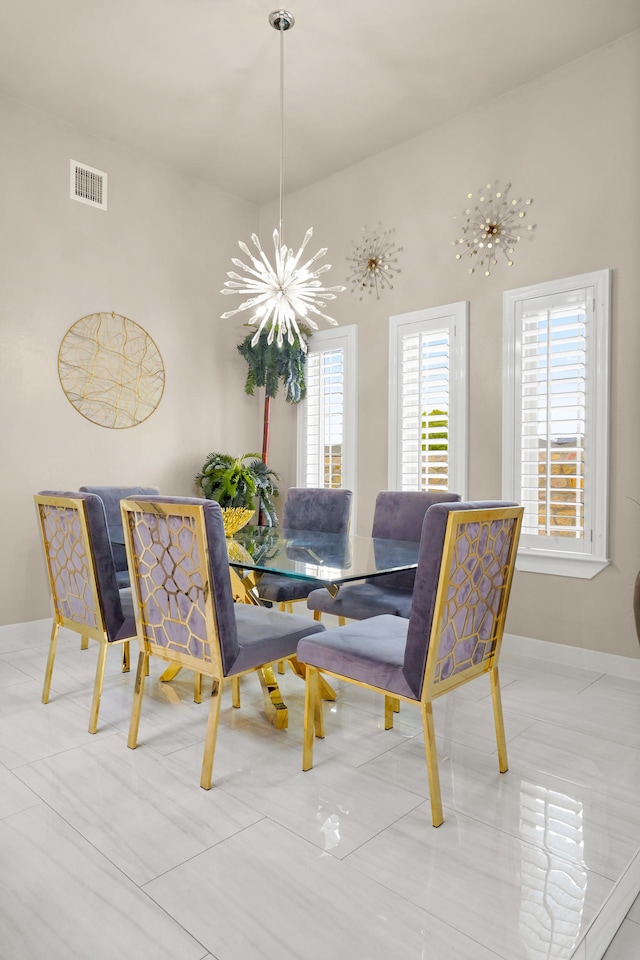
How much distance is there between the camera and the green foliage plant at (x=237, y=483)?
446cm

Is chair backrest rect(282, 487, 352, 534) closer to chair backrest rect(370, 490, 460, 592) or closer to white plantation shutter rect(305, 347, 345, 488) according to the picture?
chair backrest rect(370, 490, 460, 592)

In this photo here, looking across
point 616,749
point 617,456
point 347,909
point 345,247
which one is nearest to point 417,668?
point 347,909

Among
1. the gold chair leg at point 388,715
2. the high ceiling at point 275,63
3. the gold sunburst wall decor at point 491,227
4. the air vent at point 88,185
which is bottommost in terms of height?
the gold chair leg at point 388,715

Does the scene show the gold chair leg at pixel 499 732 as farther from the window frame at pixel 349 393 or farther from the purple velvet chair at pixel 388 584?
the window frame at pixel 349 393

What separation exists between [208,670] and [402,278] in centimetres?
312

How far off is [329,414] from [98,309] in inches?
71.3

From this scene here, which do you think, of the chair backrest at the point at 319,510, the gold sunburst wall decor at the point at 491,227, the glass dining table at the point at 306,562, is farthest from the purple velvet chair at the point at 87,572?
the gold sunburst wall decor at the point at 491,227

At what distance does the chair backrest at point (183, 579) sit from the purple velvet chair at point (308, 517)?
1054 mm

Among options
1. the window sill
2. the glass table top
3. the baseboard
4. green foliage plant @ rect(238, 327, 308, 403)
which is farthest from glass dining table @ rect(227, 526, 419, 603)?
green foliage plant @ rect(238, 327, 308, 403)

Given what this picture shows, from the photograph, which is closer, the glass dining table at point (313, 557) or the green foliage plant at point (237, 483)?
the glass dining table at point (313, 557)

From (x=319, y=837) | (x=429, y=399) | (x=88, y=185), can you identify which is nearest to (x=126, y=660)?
(x=319, y=837)

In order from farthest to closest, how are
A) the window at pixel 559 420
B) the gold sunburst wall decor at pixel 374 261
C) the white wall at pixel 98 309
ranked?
1. the gold sunburst wall decor at pixel 374 261
2. the white wall at pixel 98 309
3. the window at pixel 559 420

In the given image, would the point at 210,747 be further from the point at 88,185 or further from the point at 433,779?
the point at 88,185

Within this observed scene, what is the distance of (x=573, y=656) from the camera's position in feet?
11.1
